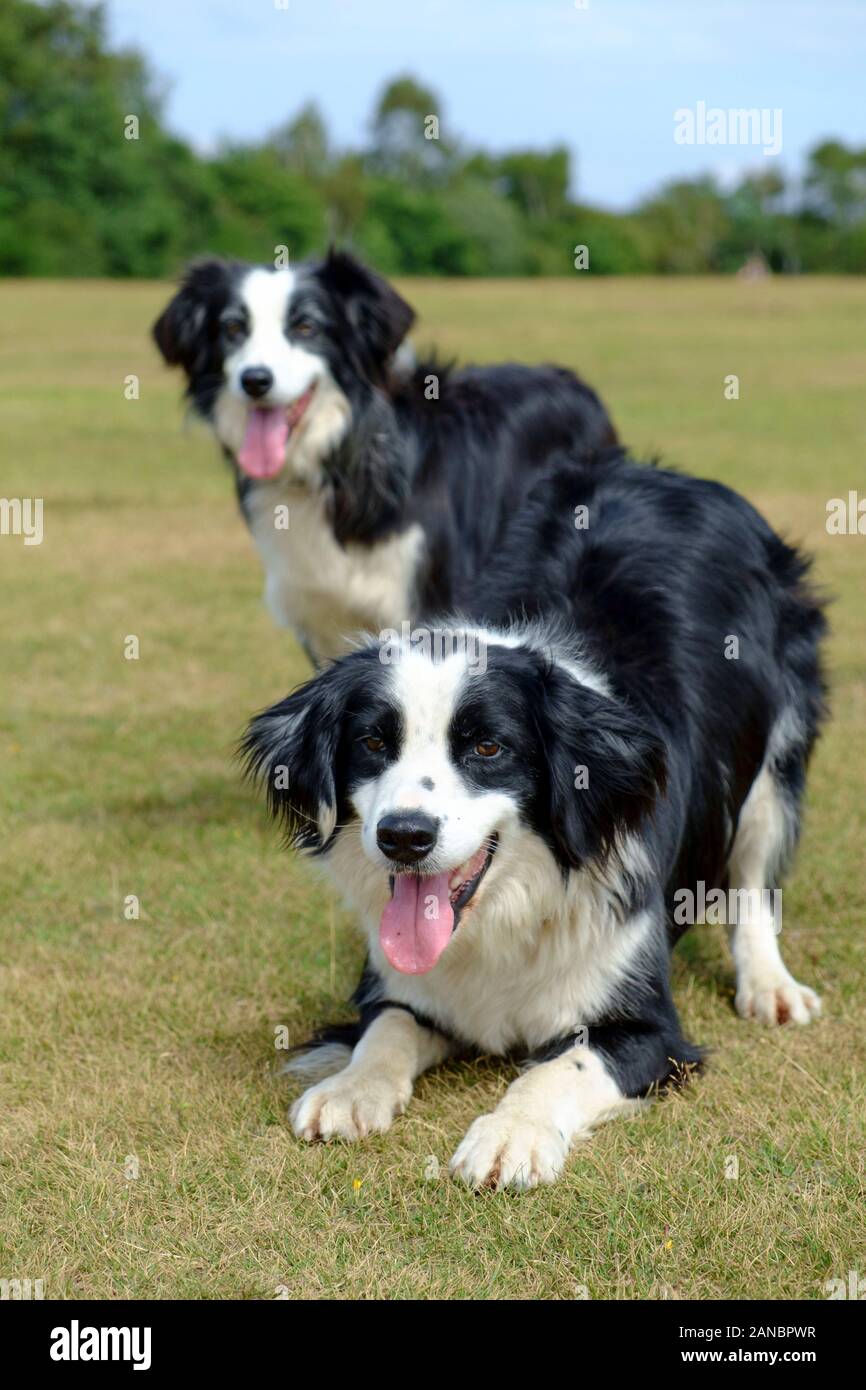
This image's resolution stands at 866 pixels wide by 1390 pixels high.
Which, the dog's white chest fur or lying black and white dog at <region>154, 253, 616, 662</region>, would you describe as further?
the dog's white chest fur

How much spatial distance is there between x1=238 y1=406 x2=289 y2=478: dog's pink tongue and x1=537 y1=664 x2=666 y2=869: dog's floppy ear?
2.82 meters

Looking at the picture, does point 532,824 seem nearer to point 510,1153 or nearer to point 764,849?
point 510,1153

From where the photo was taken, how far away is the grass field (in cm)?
337

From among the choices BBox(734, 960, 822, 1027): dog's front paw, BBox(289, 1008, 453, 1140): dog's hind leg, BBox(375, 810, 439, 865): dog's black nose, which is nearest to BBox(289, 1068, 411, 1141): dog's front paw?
BBox(289, 1008, 453, 1140): dog's hind leg

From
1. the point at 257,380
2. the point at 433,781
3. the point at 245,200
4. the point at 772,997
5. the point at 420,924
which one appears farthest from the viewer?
the point at 245,200

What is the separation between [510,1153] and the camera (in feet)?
12.0

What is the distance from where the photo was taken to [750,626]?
492 centimetres

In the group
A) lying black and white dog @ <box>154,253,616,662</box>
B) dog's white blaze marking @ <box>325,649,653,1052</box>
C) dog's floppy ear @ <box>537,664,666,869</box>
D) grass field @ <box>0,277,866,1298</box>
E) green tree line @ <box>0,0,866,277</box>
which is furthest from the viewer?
green tree line @ <box>0,0,866,277</box>

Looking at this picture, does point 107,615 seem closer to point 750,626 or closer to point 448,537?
point 448,537

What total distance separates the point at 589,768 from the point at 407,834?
550 mm

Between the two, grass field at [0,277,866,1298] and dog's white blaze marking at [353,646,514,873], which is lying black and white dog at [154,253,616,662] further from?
dog's white blaze marking at [353,646,514,873]

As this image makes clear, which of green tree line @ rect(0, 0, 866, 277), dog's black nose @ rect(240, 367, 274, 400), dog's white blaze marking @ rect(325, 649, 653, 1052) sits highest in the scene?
green tree line @ rect(0, 0, 866, 277)

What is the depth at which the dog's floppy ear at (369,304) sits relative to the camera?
6.31 meters

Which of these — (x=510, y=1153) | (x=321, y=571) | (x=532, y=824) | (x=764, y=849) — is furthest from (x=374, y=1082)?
(x=321, y=571)
